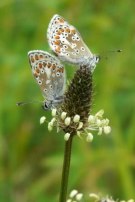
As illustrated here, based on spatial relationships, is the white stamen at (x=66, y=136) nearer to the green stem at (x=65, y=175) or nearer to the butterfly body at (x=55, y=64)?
the green stem at (x=65, y=175)

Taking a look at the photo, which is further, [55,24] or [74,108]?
[55,24]

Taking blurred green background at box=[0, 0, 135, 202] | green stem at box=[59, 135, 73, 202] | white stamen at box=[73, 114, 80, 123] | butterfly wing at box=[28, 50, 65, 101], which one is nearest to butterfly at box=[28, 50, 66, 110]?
Answer: butterfly wing at box=[28, 50, 65, 101]

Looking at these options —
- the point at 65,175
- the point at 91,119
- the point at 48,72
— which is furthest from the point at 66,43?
the point at 65,175

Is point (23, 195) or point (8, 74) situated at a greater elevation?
point (8, 74)

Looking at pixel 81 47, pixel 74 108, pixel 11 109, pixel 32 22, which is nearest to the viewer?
pixel 74 108

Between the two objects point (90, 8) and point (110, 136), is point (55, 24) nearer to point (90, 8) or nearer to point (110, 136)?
point (110, 136)

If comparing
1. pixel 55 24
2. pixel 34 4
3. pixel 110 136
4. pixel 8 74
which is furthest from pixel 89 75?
pixel 34 4

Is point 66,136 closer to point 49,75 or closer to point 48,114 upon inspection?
point 49,75
